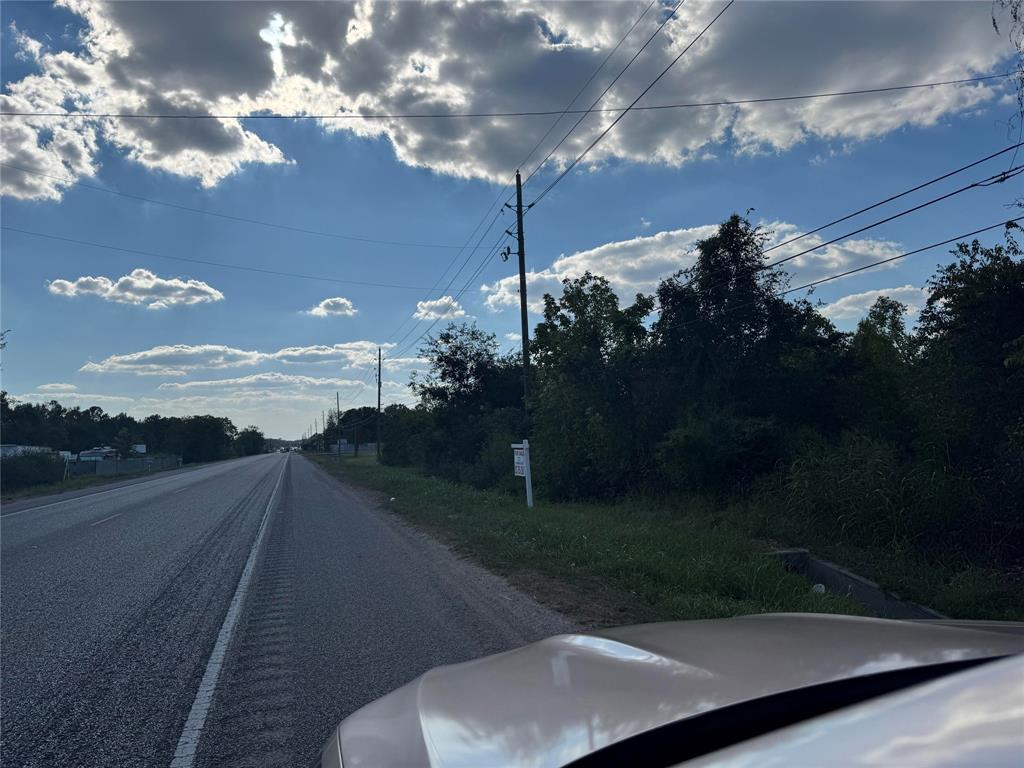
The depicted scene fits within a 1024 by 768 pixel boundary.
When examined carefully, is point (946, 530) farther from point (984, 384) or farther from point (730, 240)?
point (730, 240)

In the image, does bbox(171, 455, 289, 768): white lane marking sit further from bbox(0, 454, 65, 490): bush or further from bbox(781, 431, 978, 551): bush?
bbox(0, 454, 65, 490): bush

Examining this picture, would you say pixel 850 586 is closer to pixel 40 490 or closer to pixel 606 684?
pixel 606 684

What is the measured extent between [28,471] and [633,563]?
47.2m

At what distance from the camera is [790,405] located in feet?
56.5

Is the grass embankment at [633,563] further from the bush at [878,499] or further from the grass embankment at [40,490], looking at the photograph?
the grass embankment at [40,490]

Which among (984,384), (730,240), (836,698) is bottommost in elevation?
(836,698)

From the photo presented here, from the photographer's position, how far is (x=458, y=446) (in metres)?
35.1

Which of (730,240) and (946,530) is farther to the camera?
(730,240)

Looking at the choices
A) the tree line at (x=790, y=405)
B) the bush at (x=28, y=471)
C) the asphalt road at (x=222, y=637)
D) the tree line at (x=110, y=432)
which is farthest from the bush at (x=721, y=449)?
the tree line at (x=110, y=432)

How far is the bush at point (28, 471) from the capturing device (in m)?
41.7

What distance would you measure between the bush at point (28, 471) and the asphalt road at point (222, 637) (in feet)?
115

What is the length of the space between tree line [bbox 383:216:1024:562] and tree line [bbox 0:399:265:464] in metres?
74.7

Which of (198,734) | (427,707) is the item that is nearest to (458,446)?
(198,734)

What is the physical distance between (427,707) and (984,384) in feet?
38.9
